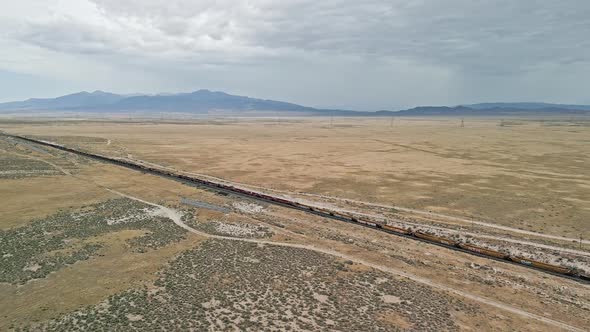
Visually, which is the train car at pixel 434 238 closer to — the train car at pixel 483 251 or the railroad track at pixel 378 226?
the railroad track at pixel 378 226

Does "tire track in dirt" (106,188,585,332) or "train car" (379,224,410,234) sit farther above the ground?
"train car" (379,224,410,234)

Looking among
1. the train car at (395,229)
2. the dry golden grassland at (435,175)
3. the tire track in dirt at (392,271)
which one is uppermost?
the dry golden grassland at (435,175)

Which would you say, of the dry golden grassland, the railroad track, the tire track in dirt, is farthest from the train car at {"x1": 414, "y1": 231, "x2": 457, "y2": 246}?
the dry golden grassland

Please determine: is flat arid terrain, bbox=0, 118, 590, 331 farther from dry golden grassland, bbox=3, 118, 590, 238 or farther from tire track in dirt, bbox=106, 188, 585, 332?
dry golden grassland, bbox=3, 118, 590, 238

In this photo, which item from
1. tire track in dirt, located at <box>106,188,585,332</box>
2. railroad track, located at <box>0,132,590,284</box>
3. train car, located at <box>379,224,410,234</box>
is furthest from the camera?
train car, located at <box>379,224,410,234</box>

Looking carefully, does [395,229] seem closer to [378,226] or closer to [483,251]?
[378,226]

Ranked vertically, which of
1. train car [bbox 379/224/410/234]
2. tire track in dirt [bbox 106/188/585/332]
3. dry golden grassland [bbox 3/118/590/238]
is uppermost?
dry golden grassland [bbox 3/118/590/238]

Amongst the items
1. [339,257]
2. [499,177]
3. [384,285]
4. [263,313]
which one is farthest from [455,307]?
[499,177]

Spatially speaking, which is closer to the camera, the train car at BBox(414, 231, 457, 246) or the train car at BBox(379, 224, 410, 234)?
the train car at BBox(414, 231, 457, 246)

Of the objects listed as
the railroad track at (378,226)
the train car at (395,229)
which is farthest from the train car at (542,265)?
the train car at (395,229)
